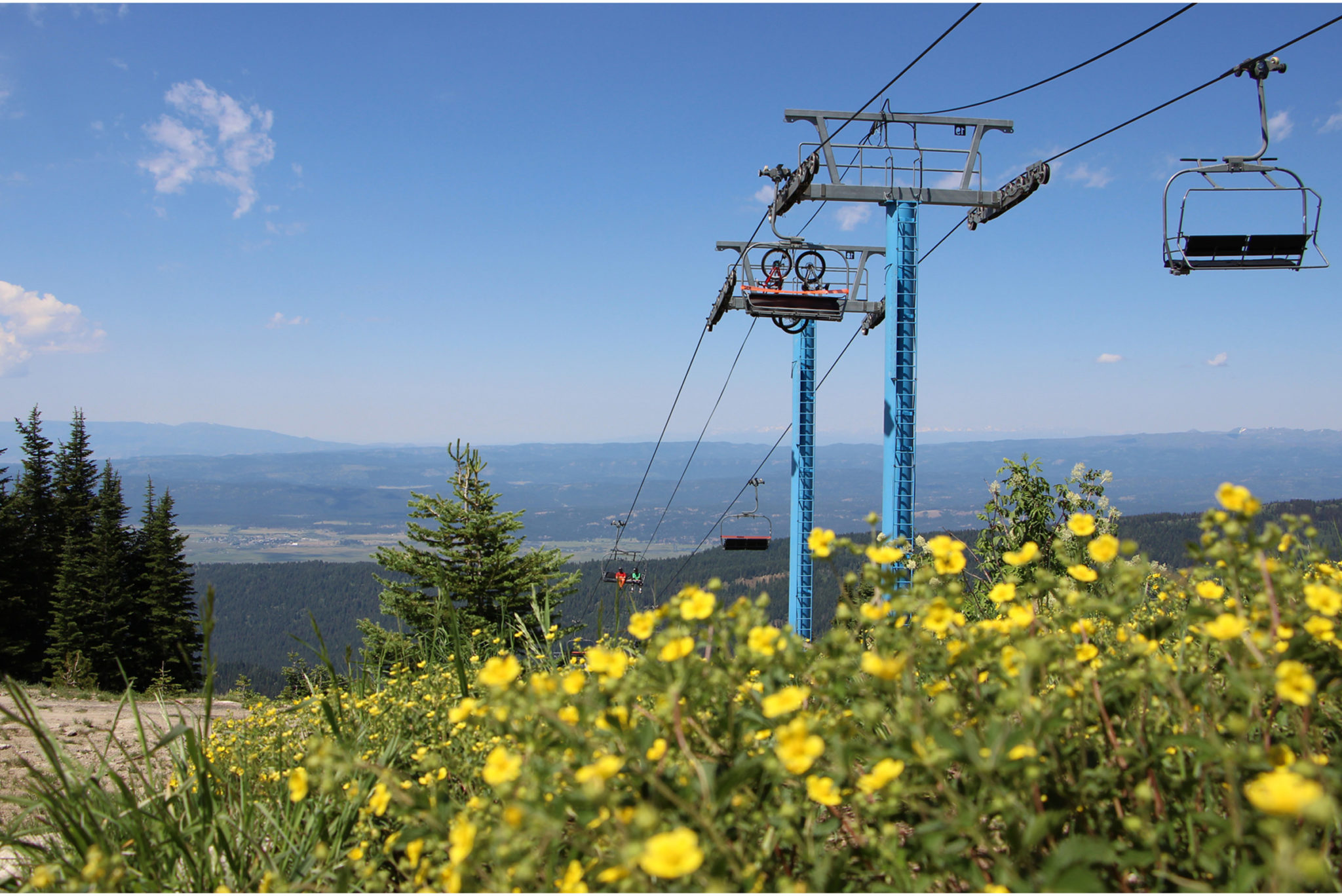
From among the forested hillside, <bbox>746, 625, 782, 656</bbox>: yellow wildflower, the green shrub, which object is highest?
<bbox>746, 625, 782, 656</bbox>: yellow wildflower

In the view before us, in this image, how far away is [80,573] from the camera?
3603cm

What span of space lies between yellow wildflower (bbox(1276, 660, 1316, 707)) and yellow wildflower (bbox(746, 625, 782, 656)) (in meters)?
0.80

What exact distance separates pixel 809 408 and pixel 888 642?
13.7 metres

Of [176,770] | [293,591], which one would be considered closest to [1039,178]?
[176,770]

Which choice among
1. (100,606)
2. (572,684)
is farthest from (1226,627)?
(100,606)

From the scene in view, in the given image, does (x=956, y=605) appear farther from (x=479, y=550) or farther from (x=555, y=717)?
(x=479, y=550)

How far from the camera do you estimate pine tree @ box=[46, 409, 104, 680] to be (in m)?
34.3

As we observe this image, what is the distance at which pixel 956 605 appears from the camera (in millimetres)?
1533

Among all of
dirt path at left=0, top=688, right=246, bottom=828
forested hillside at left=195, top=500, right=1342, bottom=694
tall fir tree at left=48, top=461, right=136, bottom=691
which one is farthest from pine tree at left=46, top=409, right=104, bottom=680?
forested hillside at left=195, top=500, right=1342, bottom=694

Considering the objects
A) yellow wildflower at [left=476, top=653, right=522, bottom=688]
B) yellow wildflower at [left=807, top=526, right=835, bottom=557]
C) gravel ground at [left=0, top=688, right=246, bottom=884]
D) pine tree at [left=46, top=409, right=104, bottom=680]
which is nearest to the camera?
yellow wildflower at [left=476, top=653, right=522, bottom=688]

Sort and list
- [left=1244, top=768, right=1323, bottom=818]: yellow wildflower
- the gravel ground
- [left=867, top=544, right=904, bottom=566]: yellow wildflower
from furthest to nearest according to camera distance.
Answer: the gravel ground < [left=867, top=544, right=904, bottom=566]: yellow wildflower < [left=1244, top=768, right=1323, bottom=818]: yellow wildflower

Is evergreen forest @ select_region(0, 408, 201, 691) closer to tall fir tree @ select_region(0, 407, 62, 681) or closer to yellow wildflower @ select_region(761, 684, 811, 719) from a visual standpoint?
tall fir tree @ select_region(0, 407, 62, 681)

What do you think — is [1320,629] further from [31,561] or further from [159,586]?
[31,561]

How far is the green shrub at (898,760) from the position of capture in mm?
1132
